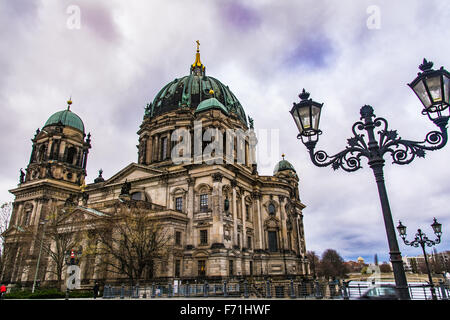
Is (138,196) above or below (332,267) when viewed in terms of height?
above

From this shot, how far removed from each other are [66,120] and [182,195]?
3535 cm

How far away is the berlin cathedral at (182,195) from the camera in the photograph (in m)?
35.6

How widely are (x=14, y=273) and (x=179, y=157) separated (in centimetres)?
3019

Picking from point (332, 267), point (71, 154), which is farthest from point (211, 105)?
point (332, 267)

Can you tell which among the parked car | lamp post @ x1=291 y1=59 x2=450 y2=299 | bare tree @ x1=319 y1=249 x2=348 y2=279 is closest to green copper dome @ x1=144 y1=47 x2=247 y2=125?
lamp post @ x1=291 y1=59 x2=450 y2=299

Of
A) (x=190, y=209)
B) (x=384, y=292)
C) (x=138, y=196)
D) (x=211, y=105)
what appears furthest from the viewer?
(x=211, y=105)

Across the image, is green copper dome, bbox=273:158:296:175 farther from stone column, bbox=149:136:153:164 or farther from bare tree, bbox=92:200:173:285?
bare tree, bbox=92:200:173:285

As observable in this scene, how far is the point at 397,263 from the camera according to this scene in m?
6.54

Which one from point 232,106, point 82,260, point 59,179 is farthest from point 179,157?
A: point 59,179

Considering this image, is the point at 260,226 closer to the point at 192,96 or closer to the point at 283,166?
the point at 283,166

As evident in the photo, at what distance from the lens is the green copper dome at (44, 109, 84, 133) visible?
59713 millimetres

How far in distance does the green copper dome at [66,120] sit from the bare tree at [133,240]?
33.4 meters

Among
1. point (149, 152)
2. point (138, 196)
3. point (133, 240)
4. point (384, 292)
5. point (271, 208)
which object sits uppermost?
point (149, 152)

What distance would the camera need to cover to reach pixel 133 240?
98.2ft
